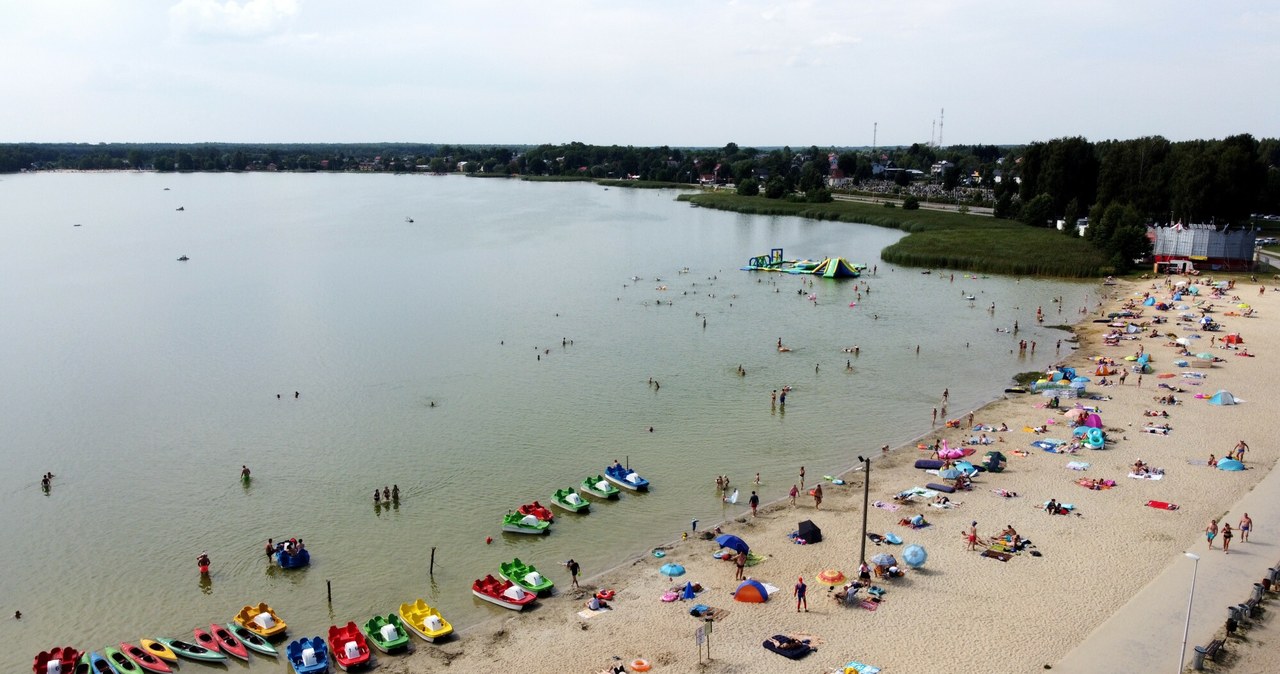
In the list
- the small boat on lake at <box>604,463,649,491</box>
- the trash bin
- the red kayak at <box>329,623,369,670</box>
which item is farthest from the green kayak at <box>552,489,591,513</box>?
the trash bin

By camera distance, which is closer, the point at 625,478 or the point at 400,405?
the point at 625,478

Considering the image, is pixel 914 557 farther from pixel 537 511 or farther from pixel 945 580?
pixel 537 511

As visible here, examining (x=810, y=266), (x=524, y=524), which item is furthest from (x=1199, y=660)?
(x=810, y=266)

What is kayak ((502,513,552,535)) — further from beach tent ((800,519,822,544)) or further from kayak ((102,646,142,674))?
kayak ((102,646,142,674))

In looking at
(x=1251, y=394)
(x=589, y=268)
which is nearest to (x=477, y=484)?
(x=1251, y=394)

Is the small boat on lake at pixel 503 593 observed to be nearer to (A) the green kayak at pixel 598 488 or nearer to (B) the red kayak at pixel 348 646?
(B) the red kayak at pixel 348 646

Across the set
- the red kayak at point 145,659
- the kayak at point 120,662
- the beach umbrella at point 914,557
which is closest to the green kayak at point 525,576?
the red kayak at point 145,659
